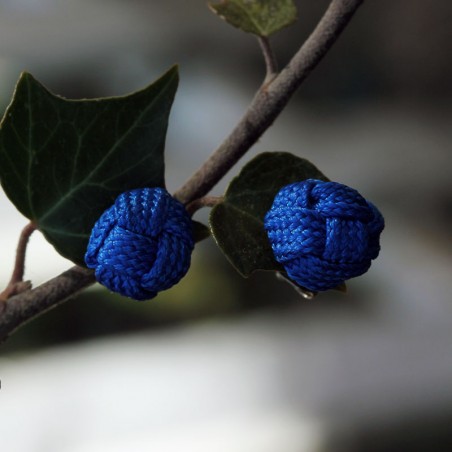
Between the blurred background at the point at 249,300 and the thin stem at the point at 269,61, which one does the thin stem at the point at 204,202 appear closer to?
the thin stem at the point at 269,61

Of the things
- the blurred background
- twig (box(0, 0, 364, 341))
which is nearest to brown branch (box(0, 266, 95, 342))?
twig (box(0, 0, 364, 341))

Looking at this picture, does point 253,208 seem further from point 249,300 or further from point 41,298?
point 249,300

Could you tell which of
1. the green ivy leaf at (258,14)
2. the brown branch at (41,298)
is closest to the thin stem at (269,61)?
the green ivy leaf at (258,14)

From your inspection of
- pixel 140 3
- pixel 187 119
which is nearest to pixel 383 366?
pixel 187 119

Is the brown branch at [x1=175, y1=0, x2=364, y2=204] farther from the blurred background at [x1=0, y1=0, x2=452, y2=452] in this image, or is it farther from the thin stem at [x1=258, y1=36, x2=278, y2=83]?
the blurred background at [x1=0, y1=0, x2=452, y2=452]

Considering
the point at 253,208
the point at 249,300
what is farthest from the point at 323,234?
the point at 249,300

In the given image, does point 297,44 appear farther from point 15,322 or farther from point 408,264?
point 15,322
